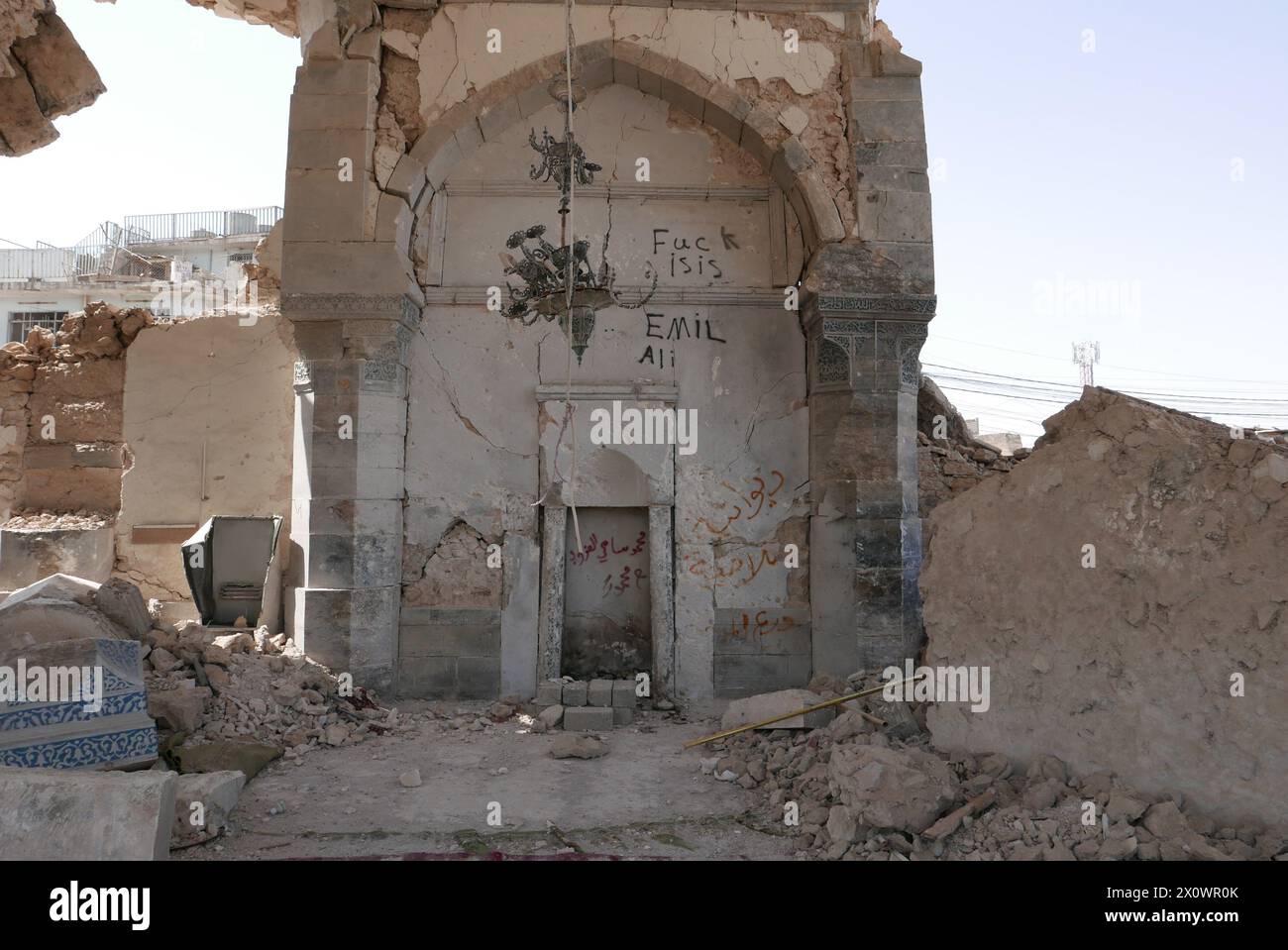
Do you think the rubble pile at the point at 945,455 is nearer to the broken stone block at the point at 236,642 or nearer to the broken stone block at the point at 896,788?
the broken stone block at the point at 896,788

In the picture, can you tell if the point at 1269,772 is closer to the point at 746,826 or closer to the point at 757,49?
the point at 746,826

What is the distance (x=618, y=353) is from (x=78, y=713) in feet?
16.1

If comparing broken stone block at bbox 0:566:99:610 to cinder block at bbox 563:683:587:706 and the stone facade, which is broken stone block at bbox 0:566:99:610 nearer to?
the stone facade

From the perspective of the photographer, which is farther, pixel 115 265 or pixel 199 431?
pixel 115 265

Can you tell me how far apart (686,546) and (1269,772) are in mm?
4827

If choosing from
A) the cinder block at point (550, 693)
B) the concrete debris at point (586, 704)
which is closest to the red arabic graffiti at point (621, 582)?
the concrete debris at point (586, 704)

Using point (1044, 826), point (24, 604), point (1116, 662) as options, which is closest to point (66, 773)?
point (24, 604)

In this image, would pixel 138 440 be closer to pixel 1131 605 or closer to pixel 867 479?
pixel 867 479

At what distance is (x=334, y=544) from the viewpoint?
23.2 feet

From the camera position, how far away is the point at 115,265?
82.6ft

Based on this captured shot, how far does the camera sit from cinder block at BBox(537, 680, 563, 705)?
6980 millimetres

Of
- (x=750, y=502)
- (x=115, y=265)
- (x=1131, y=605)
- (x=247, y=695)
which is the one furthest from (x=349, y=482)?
(x=115, y=265)

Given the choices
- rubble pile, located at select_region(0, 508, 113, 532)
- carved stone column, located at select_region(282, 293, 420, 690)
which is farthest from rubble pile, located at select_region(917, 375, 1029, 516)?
rubble pile, located at select_region(0, 508, 113, 532)

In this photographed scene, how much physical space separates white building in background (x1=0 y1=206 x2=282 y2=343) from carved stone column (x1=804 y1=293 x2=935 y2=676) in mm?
18896
